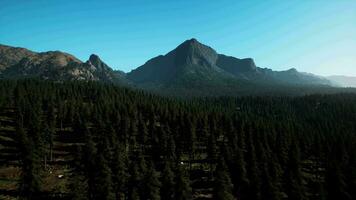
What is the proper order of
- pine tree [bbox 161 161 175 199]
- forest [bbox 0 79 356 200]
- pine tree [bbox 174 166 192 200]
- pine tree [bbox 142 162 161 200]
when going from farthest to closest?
pine tree [bbox 161 161 175 199], forest [bbox 0 79 356 200], pine tree [bbox 142 162 161 200], pine tree [bbox 174 166 192 200]

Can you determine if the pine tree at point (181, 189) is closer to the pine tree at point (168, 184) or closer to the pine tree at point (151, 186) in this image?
the pine tree at point (168, 184)

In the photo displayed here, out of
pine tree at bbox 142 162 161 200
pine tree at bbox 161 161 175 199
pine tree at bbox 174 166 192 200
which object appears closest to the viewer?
pine tree at bbox 174 166 192 200

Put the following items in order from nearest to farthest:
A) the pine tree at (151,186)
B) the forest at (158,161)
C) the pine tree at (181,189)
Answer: the pine tree at (181,189)
the pine tree at (151,186)
the forest at (158,161)

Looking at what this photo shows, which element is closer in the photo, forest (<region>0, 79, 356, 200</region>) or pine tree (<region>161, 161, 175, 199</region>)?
forest (<region>0, 79, 356, 200</region>)

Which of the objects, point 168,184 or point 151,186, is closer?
point 151,186

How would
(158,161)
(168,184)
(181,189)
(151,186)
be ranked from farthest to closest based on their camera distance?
1. (158,161)
2. (168,184)
3. (151,186)
4. (181,189)

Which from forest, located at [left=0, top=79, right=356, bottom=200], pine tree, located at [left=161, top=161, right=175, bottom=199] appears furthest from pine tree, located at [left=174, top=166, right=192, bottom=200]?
pine tree, located at [left=161, top=161, right=175, bottom=199]

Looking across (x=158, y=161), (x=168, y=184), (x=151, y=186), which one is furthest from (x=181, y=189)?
(x=158, y=161)

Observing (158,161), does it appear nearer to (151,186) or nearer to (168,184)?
(168,184)

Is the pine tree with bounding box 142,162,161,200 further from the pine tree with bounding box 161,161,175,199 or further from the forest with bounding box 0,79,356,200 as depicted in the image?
the pine tree with bounding box 161,161,175,199

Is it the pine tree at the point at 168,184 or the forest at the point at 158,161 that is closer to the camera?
the forest at the point at 158,161

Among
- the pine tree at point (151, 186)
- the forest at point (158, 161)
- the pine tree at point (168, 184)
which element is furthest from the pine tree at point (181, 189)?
the pine tree at point (151, 186)

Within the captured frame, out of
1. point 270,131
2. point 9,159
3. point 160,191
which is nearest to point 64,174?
point 9,159
